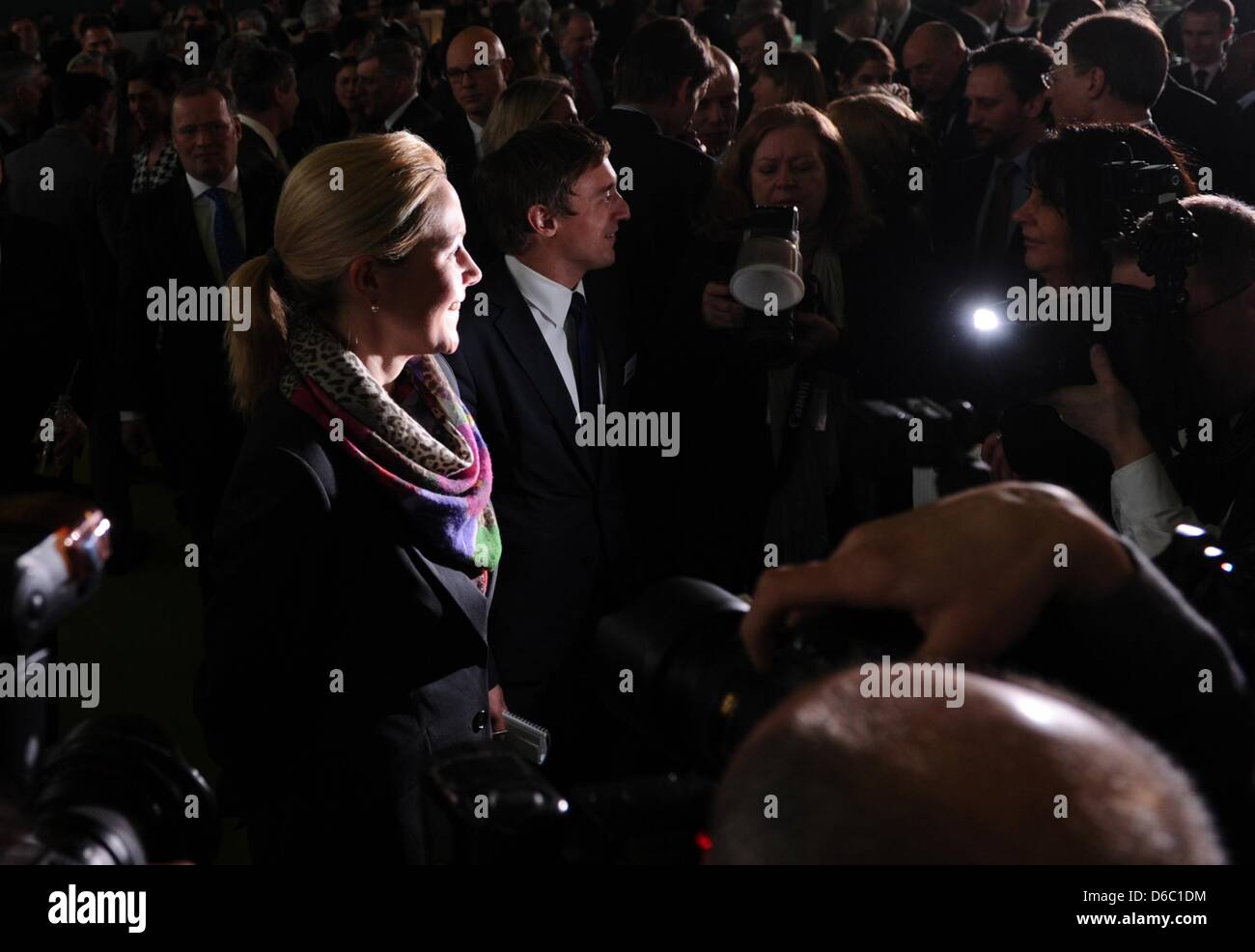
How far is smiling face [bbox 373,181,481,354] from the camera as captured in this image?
5.86ft

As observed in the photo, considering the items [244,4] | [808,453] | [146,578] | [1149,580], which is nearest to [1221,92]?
[808,453]

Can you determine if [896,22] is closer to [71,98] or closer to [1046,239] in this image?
[71,98]

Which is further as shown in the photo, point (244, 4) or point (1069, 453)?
point (244, 4)

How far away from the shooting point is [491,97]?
4918mm

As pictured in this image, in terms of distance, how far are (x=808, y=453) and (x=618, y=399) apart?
0.50 metres

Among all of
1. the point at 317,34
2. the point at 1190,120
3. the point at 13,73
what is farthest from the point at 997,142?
the point at 317,34

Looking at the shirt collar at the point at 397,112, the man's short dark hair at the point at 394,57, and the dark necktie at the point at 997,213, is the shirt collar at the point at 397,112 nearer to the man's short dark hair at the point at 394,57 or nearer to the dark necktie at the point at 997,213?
the man's short dark hair at the point at 394,57

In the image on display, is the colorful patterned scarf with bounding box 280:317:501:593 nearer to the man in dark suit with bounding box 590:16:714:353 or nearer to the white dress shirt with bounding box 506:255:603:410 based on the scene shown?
the white dress shirt with bounding box 506:255:603:410

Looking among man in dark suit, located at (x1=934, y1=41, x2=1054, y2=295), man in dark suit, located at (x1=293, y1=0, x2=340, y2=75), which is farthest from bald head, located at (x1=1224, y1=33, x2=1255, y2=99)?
man in dark suit, located at (x1=293, y1=0, x2=340, y2=75)

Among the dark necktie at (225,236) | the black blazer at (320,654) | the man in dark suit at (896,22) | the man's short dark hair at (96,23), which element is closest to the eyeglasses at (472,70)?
the dark necktie at (225,236)

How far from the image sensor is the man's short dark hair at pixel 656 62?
376cm

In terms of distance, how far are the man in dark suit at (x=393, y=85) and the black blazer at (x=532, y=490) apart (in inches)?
119

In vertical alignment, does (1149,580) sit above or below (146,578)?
below
